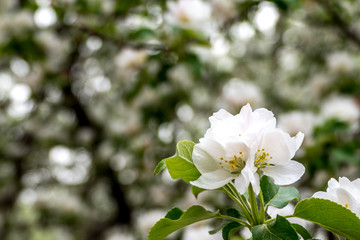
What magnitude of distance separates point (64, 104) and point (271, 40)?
224cm

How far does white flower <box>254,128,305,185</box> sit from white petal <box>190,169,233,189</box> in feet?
0.18

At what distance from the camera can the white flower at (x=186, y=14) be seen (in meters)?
2.01

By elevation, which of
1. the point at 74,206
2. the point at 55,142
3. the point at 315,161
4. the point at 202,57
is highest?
the point at 202,57

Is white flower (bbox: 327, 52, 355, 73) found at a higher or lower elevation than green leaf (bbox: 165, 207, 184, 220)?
lower

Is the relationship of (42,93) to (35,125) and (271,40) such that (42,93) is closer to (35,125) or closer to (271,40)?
(35,125)

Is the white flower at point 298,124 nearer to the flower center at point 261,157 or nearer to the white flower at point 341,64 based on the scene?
the white flower at point 341,64

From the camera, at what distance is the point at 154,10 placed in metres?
2.59

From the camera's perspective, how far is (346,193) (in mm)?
585

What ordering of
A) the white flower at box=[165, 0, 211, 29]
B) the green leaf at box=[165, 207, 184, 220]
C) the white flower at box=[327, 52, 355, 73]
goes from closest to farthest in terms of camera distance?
the green leaf at box=[165, 207, 184, 220]
the white flower at box=[165, 0, 211, 29]
the white flower at box=[327, 52, 355, 73]

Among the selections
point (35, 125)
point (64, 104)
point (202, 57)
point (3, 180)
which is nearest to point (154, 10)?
point (202, 57)

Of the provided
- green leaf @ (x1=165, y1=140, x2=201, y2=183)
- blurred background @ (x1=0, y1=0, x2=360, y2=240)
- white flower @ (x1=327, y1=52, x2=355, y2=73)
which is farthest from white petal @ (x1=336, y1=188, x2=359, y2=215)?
white flower @ (x1=327, y1=52, x2=355, y2=73)

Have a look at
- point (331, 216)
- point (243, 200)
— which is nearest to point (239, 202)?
point (243, 200)

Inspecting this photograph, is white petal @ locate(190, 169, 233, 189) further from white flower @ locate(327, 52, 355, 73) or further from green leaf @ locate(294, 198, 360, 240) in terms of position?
white flower @ locate(327, 52, 355, 73)

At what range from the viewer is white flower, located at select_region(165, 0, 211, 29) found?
2008 mm
